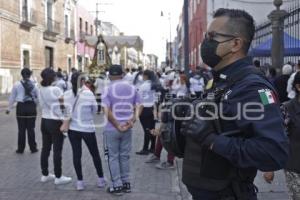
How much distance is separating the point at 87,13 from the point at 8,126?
44.6m

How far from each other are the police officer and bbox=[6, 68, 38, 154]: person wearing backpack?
7.61 m

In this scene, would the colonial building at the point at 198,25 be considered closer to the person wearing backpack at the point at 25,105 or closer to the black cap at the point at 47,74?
the person wearing backpack at the point at 25,105

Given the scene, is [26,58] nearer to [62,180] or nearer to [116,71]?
[62,180]

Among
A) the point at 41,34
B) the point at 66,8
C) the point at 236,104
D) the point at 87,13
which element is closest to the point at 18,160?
the point at 236,104

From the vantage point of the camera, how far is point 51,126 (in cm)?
748

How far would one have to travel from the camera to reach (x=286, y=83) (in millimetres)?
9688

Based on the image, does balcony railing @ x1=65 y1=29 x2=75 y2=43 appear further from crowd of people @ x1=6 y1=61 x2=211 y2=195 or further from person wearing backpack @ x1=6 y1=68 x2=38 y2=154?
crowd of people @ x1=6 y1=61 x2=211 y2=195

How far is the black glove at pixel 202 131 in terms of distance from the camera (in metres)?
2.49

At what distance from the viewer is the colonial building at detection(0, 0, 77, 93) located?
29.2m

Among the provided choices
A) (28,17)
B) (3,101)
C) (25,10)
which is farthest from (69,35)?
(3,101)

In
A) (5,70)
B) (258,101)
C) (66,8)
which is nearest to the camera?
(258,101)

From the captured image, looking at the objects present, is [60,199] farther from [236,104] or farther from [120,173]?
[236,104]

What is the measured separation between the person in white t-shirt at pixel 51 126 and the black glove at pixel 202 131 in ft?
16.4

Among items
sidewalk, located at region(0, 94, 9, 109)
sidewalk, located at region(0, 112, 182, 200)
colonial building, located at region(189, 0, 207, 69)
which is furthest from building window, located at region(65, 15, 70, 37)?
sidewalk, located at region(0, 112, 182, 200)
